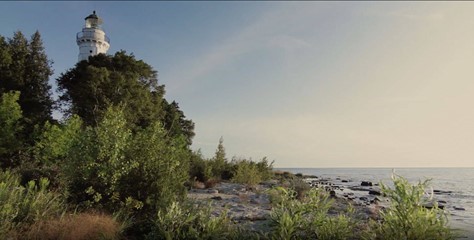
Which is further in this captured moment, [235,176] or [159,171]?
[235,176]

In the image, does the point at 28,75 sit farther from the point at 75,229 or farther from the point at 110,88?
the point at 75,229

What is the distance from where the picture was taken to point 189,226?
7.93m

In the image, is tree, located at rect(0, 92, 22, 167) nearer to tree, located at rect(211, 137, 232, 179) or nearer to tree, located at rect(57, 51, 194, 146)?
tree, located at rect(57, 51, 194, 146)

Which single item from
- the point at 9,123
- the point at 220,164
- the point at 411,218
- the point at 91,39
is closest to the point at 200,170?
the point at 220,164

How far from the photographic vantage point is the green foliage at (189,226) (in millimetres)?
7581

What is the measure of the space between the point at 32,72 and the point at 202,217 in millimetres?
33165

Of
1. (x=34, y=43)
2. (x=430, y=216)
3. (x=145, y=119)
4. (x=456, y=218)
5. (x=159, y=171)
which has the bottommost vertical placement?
(x=456, y=218)

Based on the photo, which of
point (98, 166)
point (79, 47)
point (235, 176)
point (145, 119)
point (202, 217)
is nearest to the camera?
point (202, 217)

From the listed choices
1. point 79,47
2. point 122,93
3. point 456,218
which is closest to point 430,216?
point 456,218

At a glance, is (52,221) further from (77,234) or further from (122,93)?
(122,93)

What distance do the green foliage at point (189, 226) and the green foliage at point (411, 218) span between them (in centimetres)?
324

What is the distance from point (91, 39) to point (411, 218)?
44826 mm

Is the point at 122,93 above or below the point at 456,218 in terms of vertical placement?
above

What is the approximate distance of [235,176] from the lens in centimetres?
2462
